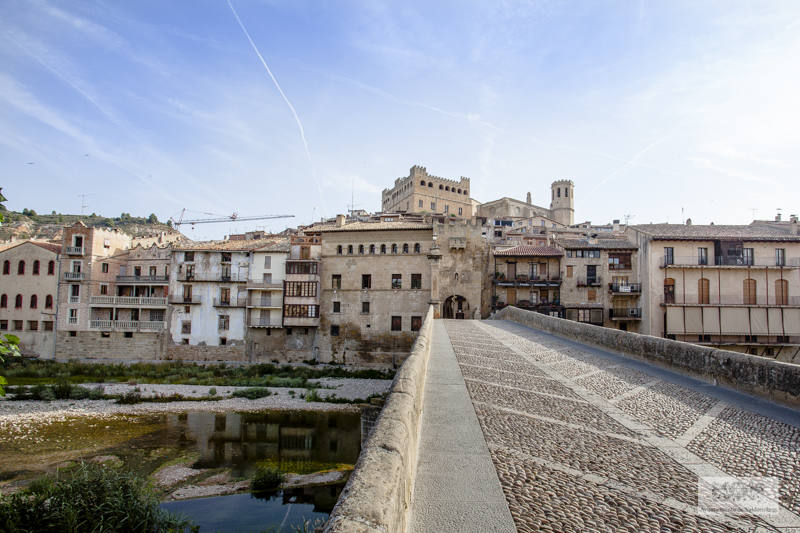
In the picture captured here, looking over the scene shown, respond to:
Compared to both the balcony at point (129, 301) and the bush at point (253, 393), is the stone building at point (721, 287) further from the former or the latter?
the balcony at point (129, 301)

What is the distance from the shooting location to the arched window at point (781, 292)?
37.9 m

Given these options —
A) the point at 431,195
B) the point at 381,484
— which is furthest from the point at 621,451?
the point at 431,195

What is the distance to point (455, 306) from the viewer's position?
4066 cm

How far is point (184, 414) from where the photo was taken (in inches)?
1092

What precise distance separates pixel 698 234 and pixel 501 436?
1649 inches

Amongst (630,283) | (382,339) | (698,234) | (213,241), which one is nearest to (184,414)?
(382,339)

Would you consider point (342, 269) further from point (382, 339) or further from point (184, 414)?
point (184, 414)

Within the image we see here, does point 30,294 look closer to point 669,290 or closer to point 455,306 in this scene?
point 455,306

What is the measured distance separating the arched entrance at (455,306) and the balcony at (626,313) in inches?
501

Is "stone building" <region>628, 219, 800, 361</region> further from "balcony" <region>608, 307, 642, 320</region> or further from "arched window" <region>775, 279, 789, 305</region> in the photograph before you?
"balcony" <region>608, 307, 642, 320</region>

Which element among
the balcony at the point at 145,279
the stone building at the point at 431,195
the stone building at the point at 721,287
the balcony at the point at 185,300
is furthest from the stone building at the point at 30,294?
the stone building at the point at 431,195

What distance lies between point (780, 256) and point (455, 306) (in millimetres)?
27348

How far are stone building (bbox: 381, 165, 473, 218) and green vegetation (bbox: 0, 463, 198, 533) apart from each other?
3057 inches

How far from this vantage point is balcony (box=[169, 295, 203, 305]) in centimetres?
4188
